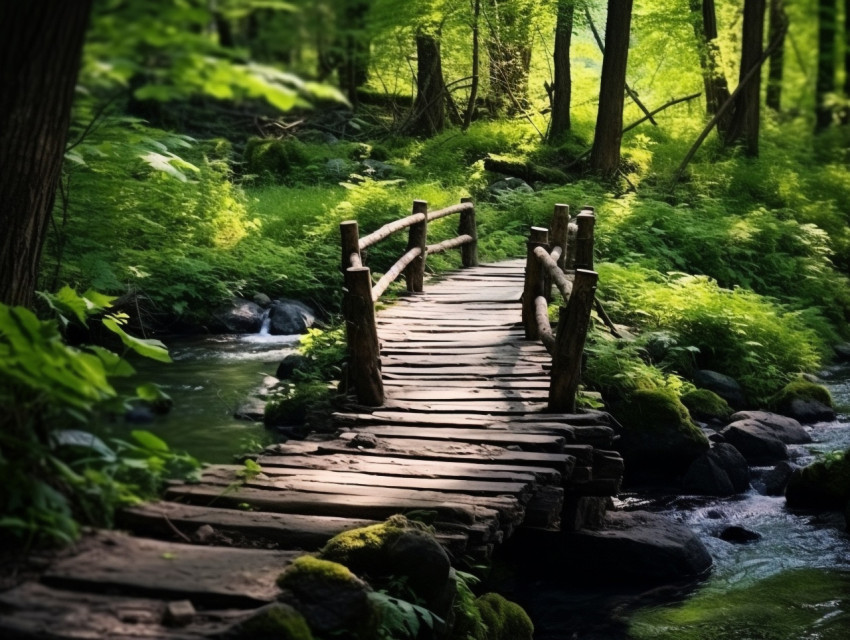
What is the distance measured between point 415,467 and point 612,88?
15022 mm

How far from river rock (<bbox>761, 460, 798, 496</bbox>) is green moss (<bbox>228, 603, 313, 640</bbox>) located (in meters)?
6.56

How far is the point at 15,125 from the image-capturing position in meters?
3.67

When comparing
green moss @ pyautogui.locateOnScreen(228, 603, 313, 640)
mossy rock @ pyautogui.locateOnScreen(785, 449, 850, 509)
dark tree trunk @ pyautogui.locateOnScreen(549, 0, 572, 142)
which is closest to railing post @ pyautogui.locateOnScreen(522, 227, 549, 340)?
mossy rock @ pyautogui.locateOnScreen(785, 449, 850, 509)

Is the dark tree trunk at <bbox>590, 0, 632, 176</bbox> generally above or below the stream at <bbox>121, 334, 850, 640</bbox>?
above

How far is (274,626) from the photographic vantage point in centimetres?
331

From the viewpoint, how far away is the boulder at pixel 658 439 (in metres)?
9.11

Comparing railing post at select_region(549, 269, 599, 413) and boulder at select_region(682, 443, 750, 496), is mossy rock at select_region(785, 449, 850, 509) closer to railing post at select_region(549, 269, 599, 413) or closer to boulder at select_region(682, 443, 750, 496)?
boulder at select_region(682, 443, 750, 496)

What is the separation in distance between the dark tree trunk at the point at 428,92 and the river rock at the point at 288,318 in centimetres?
1121

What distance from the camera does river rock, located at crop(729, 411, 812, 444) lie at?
10117 mm

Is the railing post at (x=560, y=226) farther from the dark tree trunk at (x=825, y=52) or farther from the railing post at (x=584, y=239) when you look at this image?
the dark tree trunk at (x=825, y=52)

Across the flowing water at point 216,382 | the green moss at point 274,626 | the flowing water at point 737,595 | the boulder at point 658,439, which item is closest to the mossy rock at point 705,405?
the boulder at point 658,439

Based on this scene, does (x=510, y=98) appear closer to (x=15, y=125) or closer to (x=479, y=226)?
(x=479, y=226)

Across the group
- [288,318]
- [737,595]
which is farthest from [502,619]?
[288,318]

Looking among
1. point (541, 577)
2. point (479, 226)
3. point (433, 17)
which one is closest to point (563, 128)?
point (433, 17)
